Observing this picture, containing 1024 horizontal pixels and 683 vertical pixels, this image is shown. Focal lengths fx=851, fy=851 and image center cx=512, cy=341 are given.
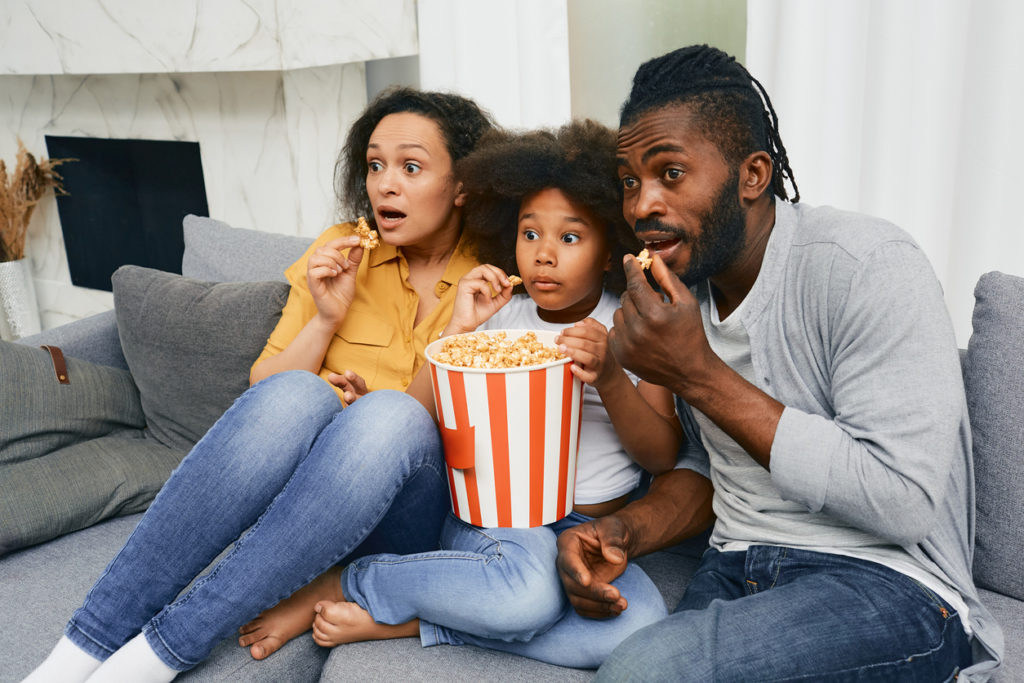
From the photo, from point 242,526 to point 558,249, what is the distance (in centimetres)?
65

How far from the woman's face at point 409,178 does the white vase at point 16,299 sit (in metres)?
2.59

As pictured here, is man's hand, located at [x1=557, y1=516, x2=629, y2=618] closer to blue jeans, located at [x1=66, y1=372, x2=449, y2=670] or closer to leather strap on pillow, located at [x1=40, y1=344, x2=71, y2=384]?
blue jeans, located at [x1=66, y1=372, x2=449, y2=670]

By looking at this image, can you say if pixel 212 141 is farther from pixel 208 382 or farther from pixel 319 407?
pixel 319 407

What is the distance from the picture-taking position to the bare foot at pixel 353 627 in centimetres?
128

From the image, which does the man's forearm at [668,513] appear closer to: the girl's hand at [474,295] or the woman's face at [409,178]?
the girl's hand at [474,295]

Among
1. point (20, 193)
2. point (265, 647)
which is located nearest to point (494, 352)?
point (265, 647)

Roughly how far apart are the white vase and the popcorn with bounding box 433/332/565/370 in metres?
2.93

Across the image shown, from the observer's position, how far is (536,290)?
1396 mm

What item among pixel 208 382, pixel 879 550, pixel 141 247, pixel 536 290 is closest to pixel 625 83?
pixel 536 290

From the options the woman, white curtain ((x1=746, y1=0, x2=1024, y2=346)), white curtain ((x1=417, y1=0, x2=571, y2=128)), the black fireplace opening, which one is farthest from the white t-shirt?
the black fireplace opening

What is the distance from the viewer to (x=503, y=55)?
2.41 meters

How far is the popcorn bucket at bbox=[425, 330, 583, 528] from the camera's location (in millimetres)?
1164

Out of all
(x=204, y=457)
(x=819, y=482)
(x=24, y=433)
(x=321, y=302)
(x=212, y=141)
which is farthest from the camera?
(x=212, y=141)

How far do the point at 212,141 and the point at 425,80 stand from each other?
87cm
